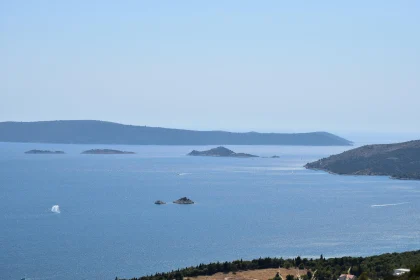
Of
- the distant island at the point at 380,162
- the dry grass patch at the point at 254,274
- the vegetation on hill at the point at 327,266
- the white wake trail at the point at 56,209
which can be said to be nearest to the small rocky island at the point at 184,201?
the white wake trail at the point at 56,209

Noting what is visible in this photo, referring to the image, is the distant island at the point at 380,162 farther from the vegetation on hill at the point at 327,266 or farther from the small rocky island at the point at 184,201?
the vegetation on hill at the point at 327,266

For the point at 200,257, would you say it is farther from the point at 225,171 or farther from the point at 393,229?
the point at 225,171

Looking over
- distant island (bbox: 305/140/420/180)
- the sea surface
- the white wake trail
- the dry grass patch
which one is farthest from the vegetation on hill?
distant island (bbox: 305/140/420/180)

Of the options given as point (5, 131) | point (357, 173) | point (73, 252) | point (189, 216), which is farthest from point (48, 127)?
point (73, 252)

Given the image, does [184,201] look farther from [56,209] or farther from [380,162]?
[380,162]

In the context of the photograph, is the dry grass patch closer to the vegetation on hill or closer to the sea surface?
the vegetation on hill
